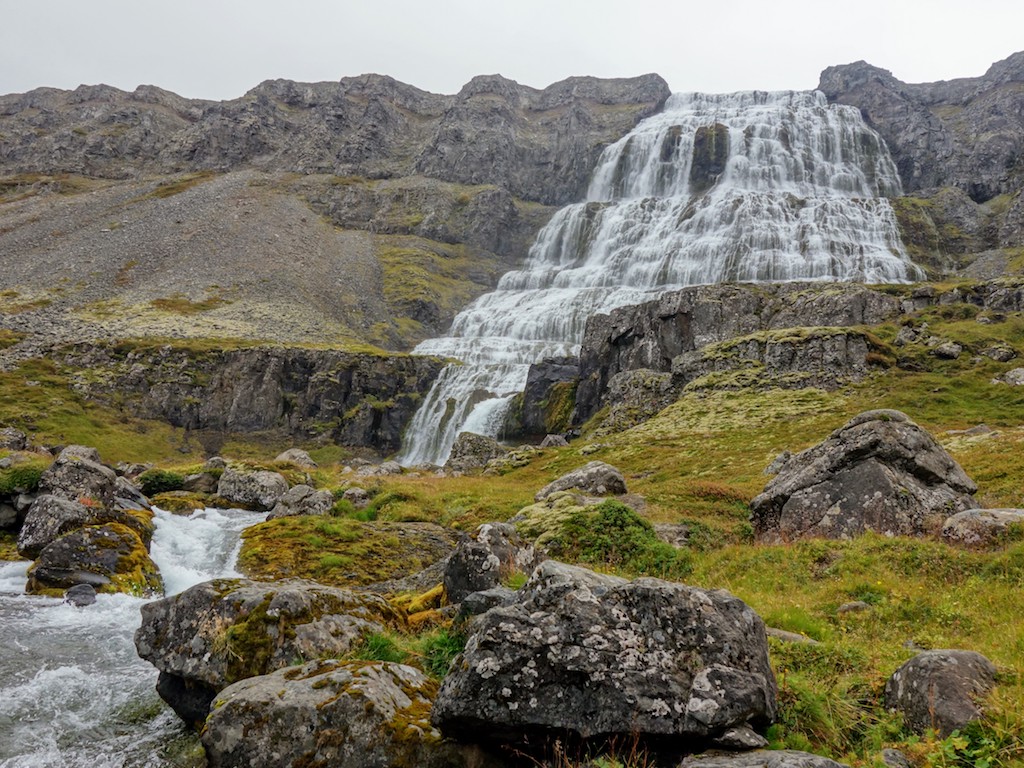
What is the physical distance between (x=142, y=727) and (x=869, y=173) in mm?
141774

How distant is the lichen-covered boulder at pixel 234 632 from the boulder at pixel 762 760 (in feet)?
15.9

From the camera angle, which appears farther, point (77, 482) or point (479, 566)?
point (77, 482)

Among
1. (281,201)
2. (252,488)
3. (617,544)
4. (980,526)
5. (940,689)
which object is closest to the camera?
(940,689)

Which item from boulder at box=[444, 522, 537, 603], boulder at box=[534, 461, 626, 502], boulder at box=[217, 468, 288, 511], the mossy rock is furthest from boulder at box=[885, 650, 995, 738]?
boulder at box=[217, 468, 288, 511]

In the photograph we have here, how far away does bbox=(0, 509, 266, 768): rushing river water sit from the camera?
7.54 metres

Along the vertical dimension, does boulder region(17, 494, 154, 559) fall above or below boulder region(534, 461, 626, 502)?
below

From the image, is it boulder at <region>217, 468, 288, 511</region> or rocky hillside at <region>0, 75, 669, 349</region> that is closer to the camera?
boulder at <region>217, 468, 288, 511</region>

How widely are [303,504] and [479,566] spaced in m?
15.5

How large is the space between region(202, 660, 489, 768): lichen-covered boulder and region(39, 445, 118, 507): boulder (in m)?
16.5

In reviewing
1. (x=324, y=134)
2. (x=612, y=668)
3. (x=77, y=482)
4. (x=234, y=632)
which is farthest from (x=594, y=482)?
(x=324, y=134)

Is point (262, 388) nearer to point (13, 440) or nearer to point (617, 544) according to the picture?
point (13, 440)

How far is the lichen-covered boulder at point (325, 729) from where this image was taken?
5691 millimetres

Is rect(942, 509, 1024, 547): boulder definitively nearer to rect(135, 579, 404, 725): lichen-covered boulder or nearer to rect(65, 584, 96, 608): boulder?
rect(135, 579, 404, 725): lichen-covered boulder

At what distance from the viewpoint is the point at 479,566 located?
1029cm
